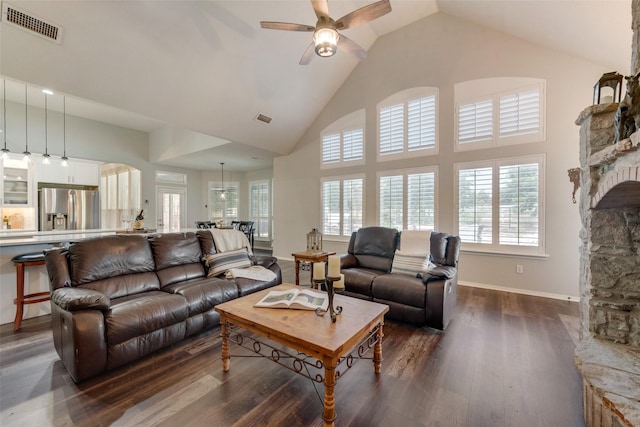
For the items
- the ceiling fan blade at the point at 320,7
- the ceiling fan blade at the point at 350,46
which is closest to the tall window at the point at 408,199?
the ceiling fan blade at the point at 350,46

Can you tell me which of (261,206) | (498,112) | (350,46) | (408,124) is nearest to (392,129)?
(408,124)

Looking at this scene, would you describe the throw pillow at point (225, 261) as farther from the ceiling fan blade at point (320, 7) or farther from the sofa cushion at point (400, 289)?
the ceiling fan blade at point (320, 7)

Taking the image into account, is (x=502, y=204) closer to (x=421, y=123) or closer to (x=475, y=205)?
(x=475, y=205)

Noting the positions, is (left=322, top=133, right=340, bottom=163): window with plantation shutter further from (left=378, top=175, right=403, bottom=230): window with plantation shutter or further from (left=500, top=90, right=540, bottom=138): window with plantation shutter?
(left=500, top=90, right=540, bottom=138): window with plantation shutter

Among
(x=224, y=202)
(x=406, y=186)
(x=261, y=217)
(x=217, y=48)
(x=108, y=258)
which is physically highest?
(x=217, y=48)

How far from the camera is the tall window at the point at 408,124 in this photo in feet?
15.7

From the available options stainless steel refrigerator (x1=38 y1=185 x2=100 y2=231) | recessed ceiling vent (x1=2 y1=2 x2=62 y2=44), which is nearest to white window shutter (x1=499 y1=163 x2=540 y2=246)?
recessed ceiling vent (x1=2 y1=2 x2=62 y2=44)

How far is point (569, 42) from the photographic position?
3439 millimetres

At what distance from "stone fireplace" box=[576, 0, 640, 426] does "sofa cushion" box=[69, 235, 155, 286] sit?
3815 millimetres

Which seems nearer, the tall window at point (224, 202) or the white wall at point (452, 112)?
the white wall at point (452, 112)

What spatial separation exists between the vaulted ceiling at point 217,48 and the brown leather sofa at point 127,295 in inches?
89.2

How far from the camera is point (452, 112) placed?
4562mm

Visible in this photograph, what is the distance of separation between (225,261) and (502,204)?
4267 millimetres

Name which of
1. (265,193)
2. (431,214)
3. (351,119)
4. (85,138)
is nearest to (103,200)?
(85,138)
